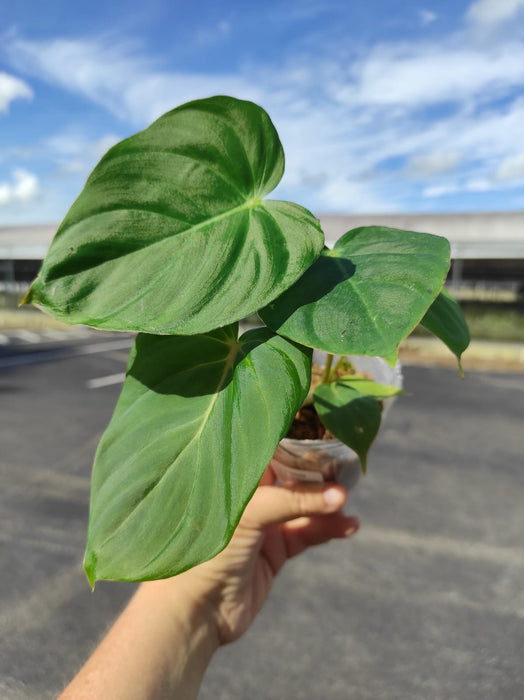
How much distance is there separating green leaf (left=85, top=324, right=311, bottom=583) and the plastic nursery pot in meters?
0.32

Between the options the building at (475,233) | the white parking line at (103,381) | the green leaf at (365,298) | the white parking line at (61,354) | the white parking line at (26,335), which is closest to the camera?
the green leaf at (365,298)

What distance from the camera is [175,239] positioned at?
20.5 inches

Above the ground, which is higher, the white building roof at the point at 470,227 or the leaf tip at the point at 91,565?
the white building roof at the point at 470,227

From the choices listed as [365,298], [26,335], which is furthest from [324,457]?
[26,335]

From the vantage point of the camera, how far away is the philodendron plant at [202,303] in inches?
18.8

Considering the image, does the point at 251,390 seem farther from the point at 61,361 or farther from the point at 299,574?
the point at 61,361

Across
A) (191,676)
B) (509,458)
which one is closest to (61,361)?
(509,458)

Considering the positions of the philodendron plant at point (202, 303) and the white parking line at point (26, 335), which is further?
the white parking line at point (26, 335)

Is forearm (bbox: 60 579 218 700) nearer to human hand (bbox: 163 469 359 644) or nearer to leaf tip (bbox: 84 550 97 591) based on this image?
human hand (bbox: 163 469 359 644)

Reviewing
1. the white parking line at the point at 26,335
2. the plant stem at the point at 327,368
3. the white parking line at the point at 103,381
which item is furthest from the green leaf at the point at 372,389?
the white parking line at the point at 26,335

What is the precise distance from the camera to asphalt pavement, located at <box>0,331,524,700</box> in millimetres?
2336

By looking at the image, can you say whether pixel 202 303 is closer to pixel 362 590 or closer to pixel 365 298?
pixel 365 298

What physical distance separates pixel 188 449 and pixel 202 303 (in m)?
0.14

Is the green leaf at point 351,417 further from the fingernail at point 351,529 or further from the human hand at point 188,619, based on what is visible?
the fingernail at point 351,529
